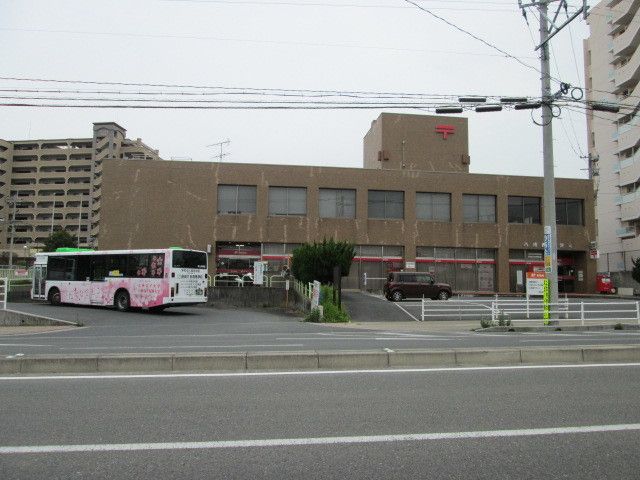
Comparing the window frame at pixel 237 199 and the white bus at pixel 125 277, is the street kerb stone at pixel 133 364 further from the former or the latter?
the window frame at pixel 237 199

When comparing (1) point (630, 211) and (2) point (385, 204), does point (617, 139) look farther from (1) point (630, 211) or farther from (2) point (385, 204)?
(2) point (385, 204)

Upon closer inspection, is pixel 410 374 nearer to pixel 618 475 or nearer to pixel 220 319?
pixel 618 475

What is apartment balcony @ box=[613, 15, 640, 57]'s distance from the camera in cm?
5705

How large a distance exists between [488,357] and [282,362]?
3644mm

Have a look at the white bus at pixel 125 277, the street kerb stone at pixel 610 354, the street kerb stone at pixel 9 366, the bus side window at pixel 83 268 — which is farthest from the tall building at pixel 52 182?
the street kerb stone at pixel 610 354

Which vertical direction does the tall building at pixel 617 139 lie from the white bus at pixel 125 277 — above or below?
above

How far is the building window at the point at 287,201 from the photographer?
42500 mm

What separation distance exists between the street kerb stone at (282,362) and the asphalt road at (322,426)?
603mm

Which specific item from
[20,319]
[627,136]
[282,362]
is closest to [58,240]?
[20,319]

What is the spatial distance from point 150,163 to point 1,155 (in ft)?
228

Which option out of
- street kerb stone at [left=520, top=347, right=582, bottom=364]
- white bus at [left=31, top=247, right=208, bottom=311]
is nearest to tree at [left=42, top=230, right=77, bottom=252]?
white bus at [left=31, top=247, right=208, bottom=311]

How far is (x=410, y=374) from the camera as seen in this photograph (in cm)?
820

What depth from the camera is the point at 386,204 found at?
4356 centimetres

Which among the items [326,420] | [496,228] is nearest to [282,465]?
[326,420]
